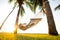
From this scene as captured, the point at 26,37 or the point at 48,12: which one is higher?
the point at 48,12

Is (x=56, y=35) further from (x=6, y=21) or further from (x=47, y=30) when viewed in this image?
(x=6, y=21)

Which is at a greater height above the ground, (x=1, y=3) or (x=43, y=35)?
(x=1, y=3)

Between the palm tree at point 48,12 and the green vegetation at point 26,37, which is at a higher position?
the palm tree at point 48,12

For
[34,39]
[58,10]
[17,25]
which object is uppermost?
[58,10]

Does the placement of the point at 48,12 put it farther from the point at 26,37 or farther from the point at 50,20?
the point at 26,37

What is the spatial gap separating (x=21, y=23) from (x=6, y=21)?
0.62 feet

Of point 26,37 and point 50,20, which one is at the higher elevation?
point 50,20

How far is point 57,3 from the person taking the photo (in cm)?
209

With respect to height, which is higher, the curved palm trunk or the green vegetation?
the curved palm trunk

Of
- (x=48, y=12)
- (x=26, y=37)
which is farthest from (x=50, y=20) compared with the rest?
(x=26, y=37)

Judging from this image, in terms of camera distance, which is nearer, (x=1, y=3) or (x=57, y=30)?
(x=57, y=30)

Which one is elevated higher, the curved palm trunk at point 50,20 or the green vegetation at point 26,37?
the curved palm trunk at point 50,20

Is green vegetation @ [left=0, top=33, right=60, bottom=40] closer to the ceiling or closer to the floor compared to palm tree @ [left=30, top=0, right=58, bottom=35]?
closer to the floor

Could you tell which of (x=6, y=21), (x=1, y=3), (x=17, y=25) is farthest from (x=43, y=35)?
(x=1, y=3)
